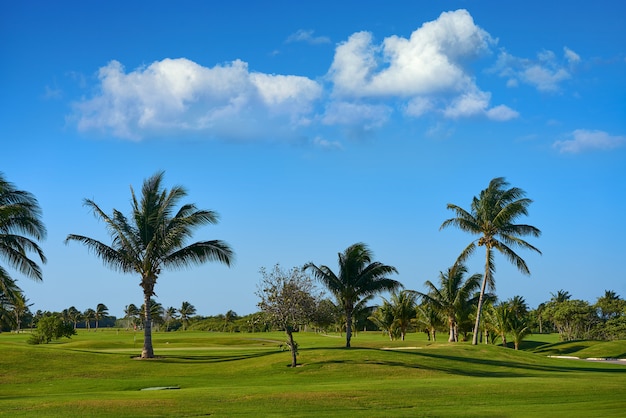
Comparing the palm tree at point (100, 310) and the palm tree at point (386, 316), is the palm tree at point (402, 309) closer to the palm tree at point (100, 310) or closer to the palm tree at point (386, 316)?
the palm tree at point (386, 316)

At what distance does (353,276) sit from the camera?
173ft

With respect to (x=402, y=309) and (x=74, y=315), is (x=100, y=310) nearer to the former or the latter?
(x=74, y=315)

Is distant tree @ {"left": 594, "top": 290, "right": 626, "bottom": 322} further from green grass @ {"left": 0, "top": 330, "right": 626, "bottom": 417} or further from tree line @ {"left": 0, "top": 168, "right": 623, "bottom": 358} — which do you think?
green grass @ {"left": 0, "top": 330, "right": 626, "bottom": 417}

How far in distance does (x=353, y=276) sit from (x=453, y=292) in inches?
899

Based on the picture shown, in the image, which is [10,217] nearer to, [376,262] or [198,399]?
[198,399]

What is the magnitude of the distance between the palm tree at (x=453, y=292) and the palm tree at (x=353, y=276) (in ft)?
64.1

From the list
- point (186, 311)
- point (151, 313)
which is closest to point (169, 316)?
point (186, 311)

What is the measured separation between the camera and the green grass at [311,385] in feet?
73.9

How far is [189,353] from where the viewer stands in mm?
48000

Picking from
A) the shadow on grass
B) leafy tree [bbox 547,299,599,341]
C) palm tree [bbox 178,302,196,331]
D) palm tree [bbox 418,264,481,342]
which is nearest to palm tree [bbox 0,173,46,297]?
the shadow on grass

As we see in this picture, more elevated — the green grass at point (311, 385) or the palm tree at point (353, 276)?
the palm tree at point (353, 276)

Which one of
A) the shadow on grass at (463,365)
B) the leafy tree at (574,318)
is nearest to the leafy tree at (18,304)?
the shadow on grass at (463,365)

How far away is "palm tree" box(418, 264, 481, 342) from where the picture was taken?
7119 cm

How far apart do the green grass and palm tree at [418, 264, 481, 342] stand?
21.1 meters
